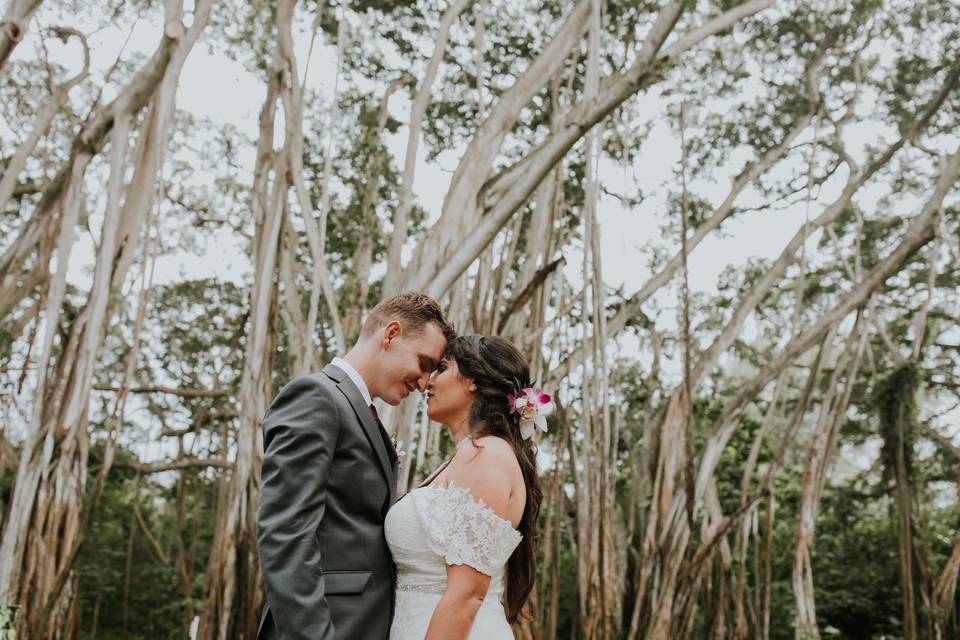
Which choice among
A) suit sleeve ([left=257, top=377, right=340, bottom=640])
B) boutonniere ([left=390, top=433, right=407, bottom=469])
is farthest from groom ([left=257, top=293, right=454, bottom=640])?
boutonniere ([left=390, top=433, right=407, bottom=469])

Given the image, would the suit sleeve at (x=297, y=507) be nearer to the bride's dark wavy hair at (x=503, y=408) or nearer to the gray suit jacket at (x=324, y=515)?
the gray suit jacket at (x=324, y=515)

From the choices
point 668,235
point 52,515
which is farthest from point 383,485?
point 668,235

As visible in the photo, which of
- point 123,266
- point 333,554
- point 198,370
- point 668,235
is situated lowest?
point 333,554

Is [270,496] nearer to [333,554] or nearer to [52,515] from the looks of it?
[333,554]

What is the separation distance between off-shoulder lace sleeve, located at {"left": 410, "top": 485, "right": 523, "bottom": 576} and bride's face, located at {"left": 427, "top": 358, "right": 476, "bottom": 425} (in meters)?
0.22

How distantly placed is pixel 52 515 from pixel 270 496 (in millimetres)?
2479

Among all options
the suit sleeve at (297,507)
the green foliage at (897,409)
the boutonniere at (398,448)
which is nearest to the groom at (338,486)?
the suit sleeve at (297,507)

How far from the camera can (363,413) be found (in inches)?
62.4

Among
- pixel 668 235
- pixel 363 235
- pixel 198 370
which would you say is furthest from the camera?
pixel 198 370

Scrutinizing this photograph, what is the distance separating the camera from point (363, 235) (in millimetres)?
7125

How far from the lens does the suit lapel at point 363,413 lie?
1.57m

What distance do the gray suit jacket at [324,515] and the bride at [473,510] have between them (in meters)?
0.07

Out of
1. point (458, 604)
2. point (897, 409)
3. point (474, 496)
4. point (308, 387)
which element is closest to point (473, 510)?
point (474, 496)

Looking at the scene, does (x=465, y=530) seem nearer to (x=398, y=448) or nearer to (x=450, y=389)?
(x=450, y=389)
